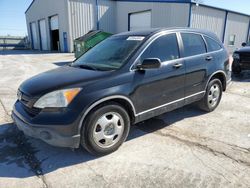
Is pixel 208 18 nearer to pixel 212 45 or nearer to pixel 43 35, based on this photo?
pixel 212 45

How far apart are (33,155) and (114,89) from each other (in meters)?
1.59

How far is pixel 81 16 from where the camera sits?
22.4m

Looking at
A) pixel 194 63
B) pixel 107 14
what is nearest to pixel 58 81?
pixel 194 63

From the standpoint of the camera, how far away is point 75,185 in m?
2.59

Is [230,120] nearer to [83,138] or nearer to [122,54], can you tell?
[122,54]

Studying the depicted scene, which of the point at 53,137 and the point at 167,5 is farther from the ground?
the point at 167,5

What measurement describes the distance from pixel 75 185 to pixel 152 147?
1332 millimetres

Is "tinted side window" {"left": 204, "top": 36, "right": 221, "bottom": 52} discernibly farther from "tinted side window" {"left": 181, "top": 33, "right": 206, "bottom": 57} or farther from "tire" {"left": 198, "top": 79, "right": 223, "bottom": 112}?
"tire" {"left": 198, "top": 79, "right": 223, "bottom": 112}

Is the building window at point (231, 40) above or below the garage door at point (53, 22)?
below

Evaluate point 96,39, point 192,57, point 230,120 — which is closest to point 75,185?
point 192,57

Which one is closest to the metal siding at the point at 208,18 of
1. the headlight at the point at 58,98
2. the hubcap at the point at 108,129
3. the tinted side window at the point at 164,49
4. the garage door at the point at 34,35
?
the tinted side window at the point at 164,49

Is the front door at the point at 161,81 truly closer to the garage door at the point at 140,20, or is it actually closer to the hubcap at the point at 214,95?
the hubcap at the point at 214,95

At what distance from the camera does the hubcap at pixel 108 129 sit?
3.03m

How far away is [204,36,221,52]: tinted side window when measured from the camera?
182 inches
